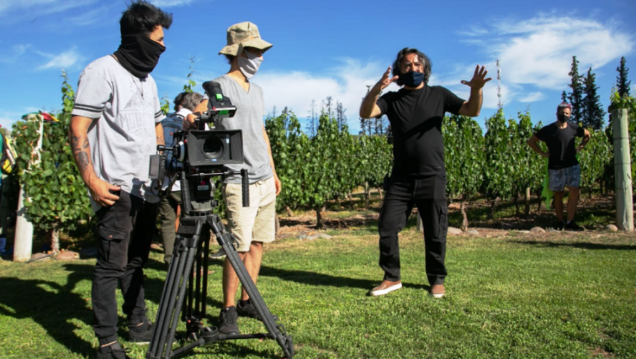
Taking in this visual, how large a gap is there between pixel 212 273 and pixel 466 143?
23.4 feet

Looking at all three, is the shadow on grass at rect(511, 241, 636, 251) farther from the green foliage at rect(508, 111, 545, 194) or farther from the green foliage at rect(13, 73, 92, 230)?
the green foliage at rect(13, 73, 92, 230)

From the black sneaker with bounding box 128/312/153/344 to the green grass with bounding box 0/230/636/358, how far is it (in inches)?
3.5

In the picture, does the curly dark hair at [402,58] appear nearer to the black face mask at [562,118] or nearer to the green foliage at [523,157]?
the black face mask at [562,118]

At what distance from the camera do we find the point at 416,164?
155 inches

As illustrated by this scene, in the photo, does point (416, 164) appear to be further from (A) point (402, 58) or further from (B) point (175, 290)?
(B) point (175, 290)

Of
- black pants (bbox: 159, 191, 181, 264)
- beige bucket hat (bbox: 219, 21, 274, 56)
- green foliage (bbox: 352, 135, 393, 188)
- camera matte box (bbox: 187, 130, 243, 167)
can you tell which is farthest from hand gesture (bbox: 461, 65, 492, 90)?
green foliage (bbox: 352, 135, 393, 188)

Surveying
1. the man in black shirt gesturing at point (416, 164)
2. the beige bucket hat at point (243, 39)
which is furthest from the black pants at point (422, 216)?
the beige bucket hat at point (243, 39)

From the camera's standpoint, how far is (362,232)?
9016 mm

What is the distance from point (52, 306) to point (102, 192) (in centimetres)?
209

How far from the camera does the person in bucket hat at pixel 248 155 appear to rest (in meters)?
3.21

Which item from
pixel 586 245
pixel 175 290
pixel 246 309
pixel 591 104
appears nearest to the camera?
pixel 175 290

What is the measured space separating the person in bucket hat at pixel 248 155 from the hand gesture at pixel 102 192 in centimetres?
76

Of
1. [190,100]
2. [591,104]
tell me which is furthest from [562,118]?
[591,104]

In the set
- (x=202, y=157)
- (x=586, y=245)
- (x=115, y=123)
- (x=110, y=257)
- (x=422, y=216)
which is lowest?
(x=586, y=245)
